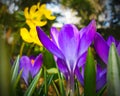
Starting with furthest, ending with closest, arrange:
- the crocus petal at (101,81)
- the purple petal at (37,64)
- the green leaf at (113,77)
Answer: the purple petal at (37,64) → the crocus petal at (101,81) → the green leaf at (113,77)

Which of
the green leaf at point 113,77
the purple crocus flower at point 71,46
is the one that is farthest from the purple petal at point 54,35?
the green leaf at point 113,77

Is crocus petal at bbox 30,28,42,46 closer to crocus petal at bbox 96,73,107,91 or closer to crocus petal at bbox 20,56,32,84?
crocus petal at bbox 20,56,32,84

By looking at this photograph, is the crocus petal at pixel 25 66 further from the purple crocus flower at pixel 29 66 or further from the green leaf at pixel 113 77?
the green leaf at pixel 113 77

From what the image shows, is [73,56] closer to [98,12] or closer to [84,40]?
[84,40]

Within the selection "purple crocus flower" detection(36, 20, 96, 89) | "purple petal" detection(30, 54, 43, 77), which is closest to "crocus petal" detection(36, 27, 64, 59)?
"purple crocus flower" detection(36, 20, 96, 89)

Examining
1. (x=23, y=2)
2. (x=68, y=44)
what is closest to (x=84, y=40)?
(x=68, y=44)

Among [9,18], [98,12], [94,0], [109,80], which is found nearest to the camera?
[109,80]

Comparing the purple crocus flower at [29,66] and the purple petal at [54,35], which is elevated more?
the purple petal at [54,35]

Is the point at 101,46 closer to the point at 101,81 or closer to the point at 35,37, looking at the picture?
the point at 101,81

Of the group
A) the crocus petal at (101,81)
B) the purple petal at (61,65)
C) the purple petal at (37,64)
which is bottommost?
the crocus petal at (101,81)
